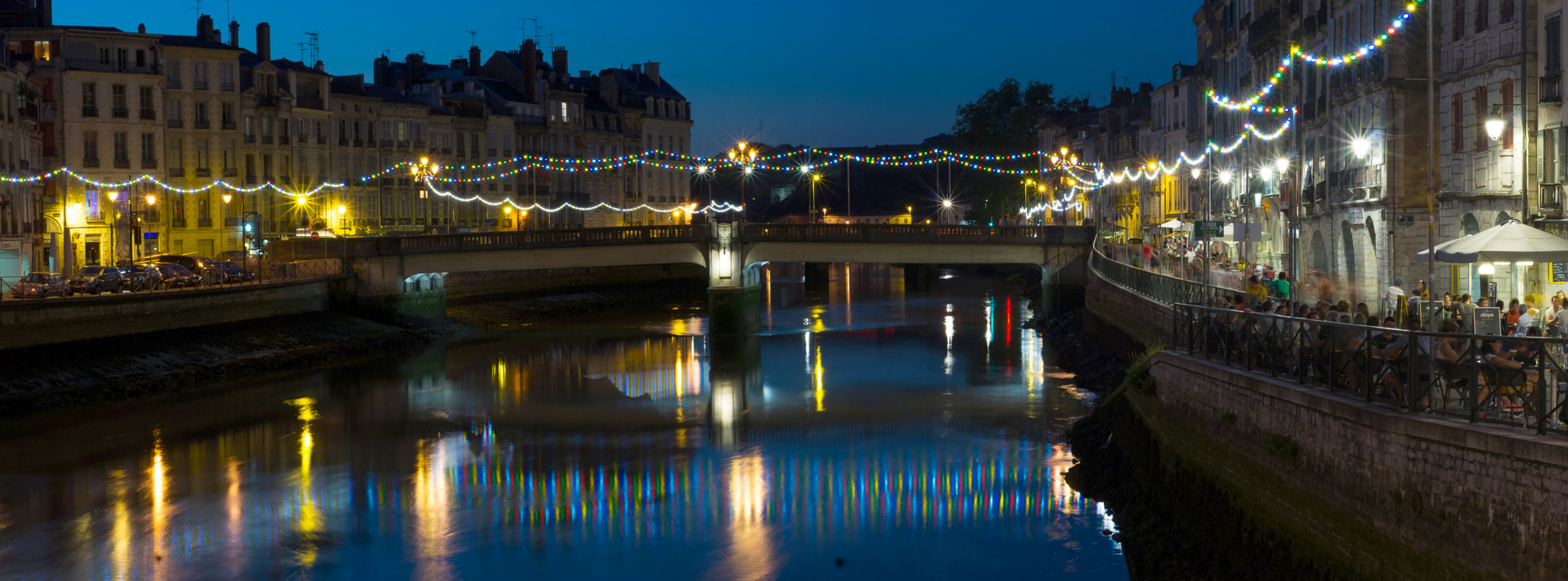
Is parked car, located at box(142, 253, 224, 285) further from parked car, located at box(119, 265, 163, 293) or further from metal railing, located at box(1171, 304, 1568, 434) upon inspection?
metal railing, located at box(1171, 304, 1568, 434)

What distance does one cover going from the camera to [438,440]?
103ft

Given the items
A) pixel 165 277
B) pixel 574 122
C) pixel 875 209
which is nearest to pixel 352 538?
pixel 165 277

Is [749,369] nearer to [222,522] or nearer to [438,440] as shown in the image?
[438,440]

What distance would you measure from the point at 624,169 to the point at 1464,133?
82.1 meters

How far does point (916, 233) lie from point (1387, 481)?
148 feet

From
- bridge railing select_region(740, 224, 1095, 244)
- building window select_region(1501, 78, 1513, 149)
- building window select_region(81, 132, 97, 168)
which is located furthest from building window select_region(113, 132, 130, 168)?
building window select_region(1501, 78, 1513, 149)

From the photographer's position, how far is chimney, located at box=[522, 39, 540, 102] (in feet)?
322

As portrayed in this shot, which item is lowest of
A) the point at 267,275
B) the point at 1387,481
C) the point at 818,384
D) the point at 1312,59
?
the point at 818,384

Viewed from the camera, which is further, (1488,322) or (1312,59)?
(1312,59)

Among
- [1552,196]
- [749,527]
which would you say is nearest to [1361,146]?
[1552,196]

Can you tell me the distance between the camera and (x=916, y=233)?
194 ft

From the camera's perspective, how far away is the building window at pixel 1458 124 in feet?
98.5

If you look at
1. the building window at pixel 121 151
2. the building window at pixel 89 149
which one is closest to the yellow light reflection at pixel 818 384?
the building window at pixel 121 151

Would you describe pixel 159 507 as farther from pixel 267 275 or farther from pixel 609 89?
pixel 609 89
